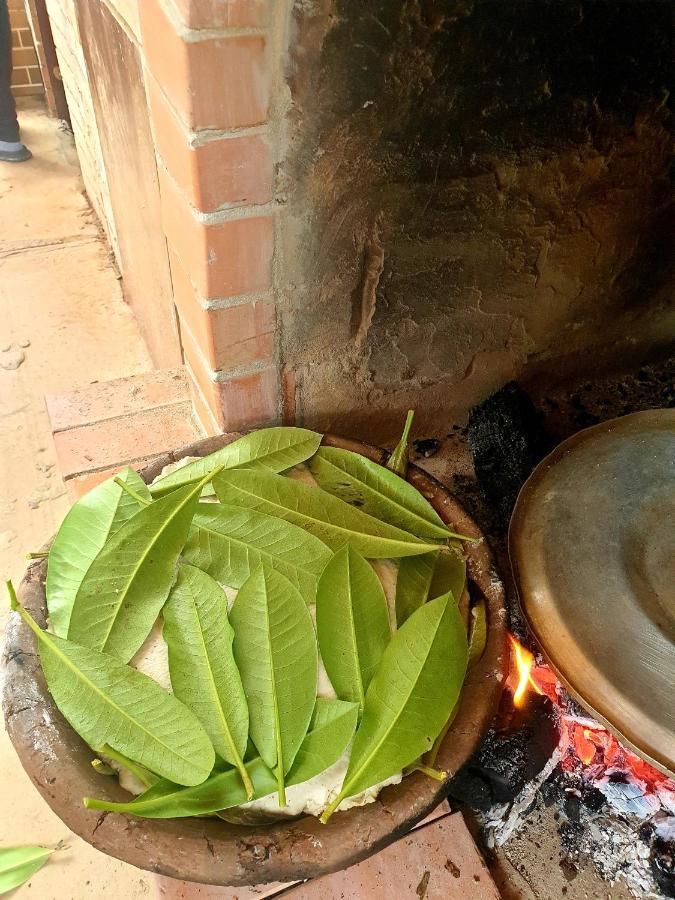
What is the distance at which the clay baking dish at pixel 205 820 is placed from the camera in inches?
28.7

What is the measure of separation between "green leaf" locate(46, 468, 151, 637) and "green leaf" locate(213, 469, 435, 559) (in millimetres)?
129

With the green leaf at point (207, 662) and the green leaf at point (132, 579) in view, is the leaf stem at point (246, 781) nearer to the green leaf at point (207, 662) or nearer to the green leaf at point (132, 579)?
the green leaf at point (207, 662)

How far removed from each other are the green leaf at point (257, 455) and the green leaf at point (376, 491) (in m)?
0.04

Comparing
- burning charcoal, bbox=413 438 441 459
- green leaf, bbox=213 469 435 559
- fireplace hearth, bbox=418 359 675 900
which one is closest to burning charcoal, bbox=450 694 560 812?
fireplace hearth, bbox=418 359 675 900

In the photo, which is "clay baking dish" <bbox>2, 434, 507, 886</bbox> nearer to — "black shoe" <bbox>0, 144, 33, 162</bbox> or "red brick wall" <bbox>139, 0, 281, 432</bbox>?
"red brick wall" <bbox>139, 0, 281, 432</bbox>

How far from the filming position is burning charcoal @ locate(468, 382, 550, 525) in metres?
1.36

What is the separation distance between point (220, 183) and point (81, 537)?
49 centimetres

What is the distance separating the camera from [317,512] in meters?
0.97

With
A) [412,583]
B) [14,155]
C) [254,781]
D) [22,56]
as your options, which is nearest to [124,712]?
[254,781]

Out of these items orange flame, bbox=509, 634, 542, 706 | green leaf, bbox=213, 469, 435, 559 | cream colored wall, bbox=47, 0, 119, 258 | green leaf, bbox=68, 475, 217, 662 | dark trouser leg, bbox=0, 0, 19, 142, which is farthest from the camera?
dark trouser leg, bbox=0, 0, 19, 142

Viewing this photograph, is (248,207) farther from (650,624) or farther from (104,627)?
(650,624)

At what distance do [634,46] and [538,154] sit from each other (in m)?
0.19

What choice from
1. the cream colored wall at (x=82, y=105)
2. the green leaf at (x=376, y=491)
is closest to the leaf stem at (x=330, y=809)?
the green leaf at (x=376, y=491)

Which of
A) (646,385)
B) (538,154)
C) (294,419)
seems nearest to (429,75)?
(538,154)
